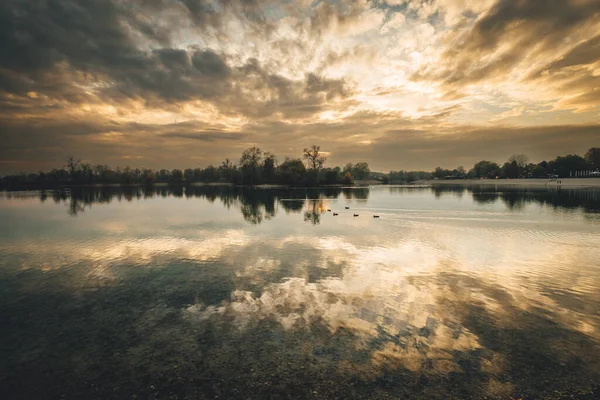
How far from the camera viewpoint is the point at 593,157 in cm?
19138

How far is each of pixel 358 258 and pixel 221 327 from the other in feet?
41.2

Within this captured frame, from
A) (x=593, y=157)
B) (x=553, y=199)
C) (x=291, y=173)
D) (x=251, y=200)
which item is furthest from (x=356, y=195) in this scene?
(x=593, y=157)

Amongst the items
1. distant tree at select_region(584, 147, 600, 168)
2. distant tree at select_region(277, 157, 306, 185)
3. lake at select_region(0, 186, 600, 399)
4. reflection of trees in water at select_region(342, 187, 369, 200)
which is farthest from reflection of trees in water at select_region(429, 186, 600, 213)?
distant tree at select_region(584, 147, 600, 168)

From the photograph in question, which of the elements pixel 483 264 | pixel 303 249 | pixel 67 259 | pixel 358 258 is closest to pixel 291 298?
pixel 358 258

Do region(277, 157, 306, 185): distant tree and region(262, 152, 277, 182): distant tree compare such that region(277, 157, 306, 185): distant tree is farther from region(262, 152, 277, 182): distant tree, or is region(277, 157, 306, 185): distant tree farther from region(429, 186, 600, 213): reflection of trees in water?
region(429, 186, 600, 213): reflection of trees in water

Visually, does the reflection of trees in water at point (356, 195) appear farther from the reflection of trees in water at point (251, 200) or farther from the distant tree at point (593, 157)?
the distant tree at point (593, 157)

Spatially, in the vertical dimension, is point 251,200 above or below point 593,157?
below

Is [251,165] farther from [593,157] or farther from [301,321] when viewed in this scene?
[593,157]

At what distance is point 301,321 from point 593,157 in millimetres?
263809

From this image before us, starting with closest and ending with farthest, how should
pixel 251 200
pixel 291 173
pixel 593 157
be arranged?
pixel 251 200 < pixel 291 173 < pixel 593 157

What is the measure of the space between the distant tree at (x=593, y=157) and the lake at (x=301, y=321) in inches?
9162

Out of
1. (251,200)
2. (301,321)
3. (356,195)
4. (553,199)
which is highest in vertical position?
(251,200)

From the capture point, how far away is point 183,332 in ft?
36.6

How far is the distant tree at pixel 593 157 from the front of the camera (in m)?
187
